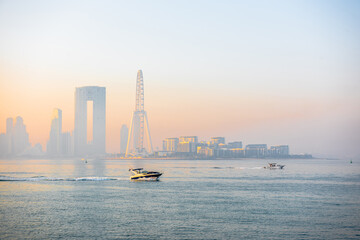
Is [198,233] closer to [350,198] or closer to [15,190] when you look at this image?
[350,198]

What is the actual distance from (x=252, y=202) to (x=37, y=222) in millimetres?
33257

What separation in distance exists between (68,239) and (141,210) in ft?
58.7

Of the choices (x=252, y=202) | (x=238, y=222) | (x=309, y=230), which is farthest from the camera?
(x=252, y=202)

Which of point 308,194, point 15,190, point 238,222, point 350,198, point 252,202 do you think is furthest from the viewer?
point 15,190

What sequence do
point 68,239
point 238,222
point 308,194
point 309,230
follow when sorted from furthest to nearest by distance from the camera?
point 308,194
point 238,222
point 309,230
point 68,239

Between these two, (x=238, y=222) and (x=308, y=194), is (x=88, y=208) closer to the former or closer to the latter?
(x=238, y=222)

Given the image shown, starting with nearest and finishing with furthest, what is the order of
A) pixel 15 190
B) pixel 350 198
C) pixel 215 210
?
pixel 215 210
pixel 350 198
pixel 15 190

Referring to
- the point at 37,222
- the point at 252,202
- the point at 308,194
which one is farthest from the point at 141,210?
the point at 308,194

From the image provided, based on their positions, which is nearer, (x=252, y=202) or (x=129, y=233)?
(x=129, y=233)

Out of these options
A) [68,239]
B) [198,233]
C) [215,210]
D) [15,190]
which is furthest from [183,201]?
[15,190]

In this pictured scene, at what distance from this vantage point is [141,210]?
57625 mm

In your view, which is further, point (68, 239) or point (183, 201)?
point (183, 201)

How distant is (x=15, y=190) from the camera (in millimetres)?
84875

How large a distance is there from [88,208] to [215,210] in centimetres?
1850
